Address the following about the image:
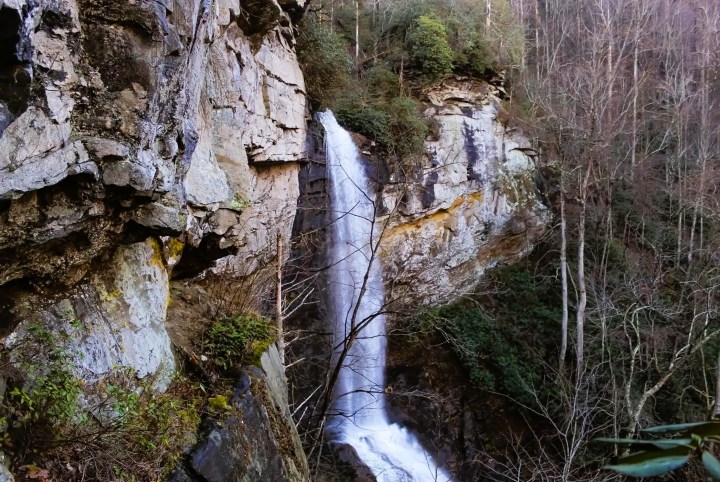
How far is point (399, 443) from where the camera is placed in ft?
33.1

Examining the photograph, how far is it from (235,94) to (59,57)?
14.6ft

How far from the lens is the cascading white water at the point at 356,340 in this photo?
948 cm

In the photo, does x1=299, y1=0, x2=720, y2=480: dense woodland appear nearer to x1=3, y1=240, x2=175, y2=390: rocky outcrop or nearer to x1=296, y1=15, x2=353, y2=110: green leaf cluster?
x1=296, y1=15, x2=353, y2=110: green leaf cluster

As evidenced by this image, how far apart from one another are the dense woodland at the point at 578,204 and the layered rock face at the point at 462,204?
506 millimetres

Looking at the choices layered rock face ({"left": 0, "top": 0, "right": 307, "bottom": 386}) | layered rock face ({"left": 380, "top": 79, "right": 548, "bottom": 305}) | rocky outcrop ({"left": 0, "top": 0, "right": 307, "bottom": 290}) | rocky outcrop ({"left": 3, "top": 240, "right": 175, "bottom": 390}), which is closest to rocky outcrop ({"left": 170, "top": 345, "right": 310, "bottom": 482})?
rocky outcrop ({"left": 3, "top": 240, "right": 175, "bottom": 390})

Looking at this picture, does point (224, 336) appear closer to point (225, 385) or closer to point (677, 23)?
point (225, 385)

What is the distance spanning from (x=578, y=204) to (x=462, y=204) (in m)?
2.95

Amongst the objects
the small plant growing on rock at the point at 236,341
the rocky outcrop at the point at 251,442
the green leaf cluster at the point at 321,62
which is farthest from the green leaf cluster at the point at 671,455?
the green leaf cluster at the point at 321,62

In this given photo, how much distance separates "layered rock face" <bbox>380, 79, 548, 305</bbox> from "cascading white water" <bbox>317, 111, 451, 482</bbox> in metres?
0.81

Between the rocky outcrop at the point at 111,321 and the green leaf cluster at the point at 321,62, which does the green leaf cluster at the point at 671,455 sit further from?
the green leaf cluster at the point at 321,62

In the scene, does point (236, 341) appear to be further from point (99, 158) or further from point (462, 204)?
point (462, 204)

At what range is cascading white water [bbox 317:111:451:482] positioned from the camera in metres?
9.48

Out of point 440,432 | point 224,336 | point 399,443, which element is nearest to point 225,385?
point 224,336

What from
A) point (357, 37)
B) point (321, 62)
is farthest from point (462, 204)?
point (357, 37)
